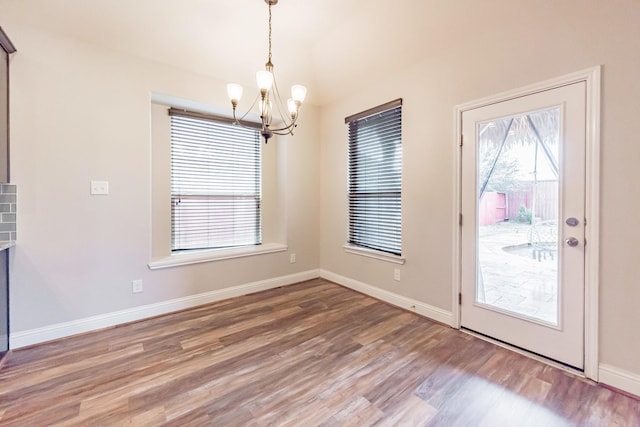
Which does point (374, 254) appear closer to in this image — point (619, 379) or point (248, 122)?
point (619, 379)

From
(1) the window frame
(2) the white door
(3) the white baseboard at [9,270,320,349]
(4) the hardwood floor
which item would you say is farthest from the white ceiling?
(4) the hardwood floor

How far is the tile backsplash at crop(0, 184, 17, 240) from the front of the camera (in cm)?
216

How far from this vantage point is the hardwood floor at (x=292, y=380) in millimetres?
1527

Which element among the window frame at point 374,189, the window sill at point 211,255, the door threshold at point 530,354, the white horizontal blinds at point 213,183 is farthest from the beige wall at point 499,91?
the white horizontal blinds at point 213,183

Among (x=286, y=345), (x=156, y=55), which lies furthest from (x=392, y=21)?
(x=286, y=345)

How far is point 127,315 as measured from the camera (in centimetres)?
267

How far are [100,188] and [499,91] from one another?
3505 mm

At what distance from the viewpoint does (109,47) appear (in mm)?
2521

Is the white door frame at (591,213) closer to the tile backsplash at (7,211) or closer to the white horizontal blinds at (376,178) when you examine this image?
the white horizontal blinds at (376,178)

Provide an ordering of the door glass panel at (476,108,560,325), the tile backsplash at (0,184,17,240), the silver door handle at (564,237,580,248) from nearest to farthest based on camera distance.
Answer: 1. the silver door handle at (564,237,580,248)
2. the door glass panel at (476,108,560,325)
3. the tile backsplash at (0,184,17,240)

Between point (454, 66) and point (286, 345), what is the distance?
9.27 ft

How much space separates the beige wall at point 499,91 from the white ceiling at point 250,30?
217 mm

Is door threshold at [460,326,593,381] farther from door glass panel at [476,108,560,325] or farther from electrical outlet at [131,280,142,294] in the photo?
electrical outlet at [131,280,142,294]

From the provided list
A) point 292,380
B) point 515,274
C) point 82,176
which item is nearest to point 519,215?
point 515,274
